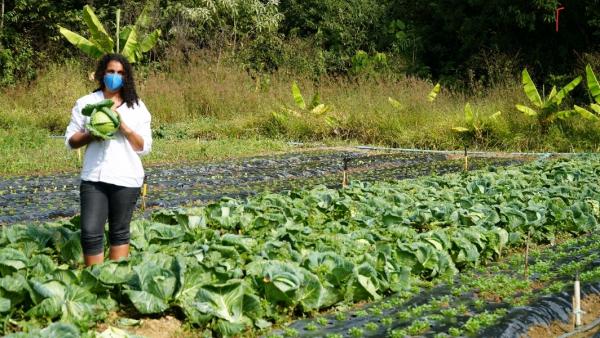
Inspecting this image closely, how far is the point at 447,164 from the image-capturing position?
466 inches

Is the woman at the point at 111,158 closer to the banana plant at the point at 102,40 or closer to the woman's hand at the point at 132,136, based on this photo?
the woman's hand at the point at 132,136

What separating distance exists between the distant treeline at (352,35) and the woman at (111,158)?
16.1 m

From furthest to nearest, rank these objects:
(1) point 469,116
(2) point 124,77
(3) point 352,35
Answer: (3) point 352,35 → (1) point 469,116 → (2) point 124,77

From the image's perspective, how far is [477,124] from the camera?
14.5 metres

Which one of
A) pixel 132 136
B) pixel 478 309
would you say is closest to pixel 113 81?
pixel 132 136

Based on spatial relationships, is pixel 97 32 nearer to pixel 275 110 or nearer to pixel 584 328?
pixel 275 110

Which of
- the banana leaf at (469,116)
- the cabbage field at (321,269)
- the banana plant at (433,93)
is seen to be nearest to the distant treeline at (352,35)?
the banana plant at (433,93)

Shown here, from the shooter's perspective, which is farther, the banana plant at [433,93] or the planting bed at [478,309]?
the banana plant at [433,93]

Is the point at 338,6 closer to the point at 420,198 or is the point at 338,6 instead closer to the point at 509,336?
the point at 420,198

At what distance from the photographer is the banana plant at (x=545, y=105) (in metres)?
13.8

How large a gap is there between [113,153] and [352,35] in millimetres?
21952

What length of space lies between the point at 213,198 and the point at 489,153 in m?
7.23

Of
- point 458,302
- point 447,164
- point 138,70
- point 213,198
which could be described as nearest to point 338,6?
point 138,70

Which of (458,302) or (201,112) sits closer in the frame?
(458,302)
